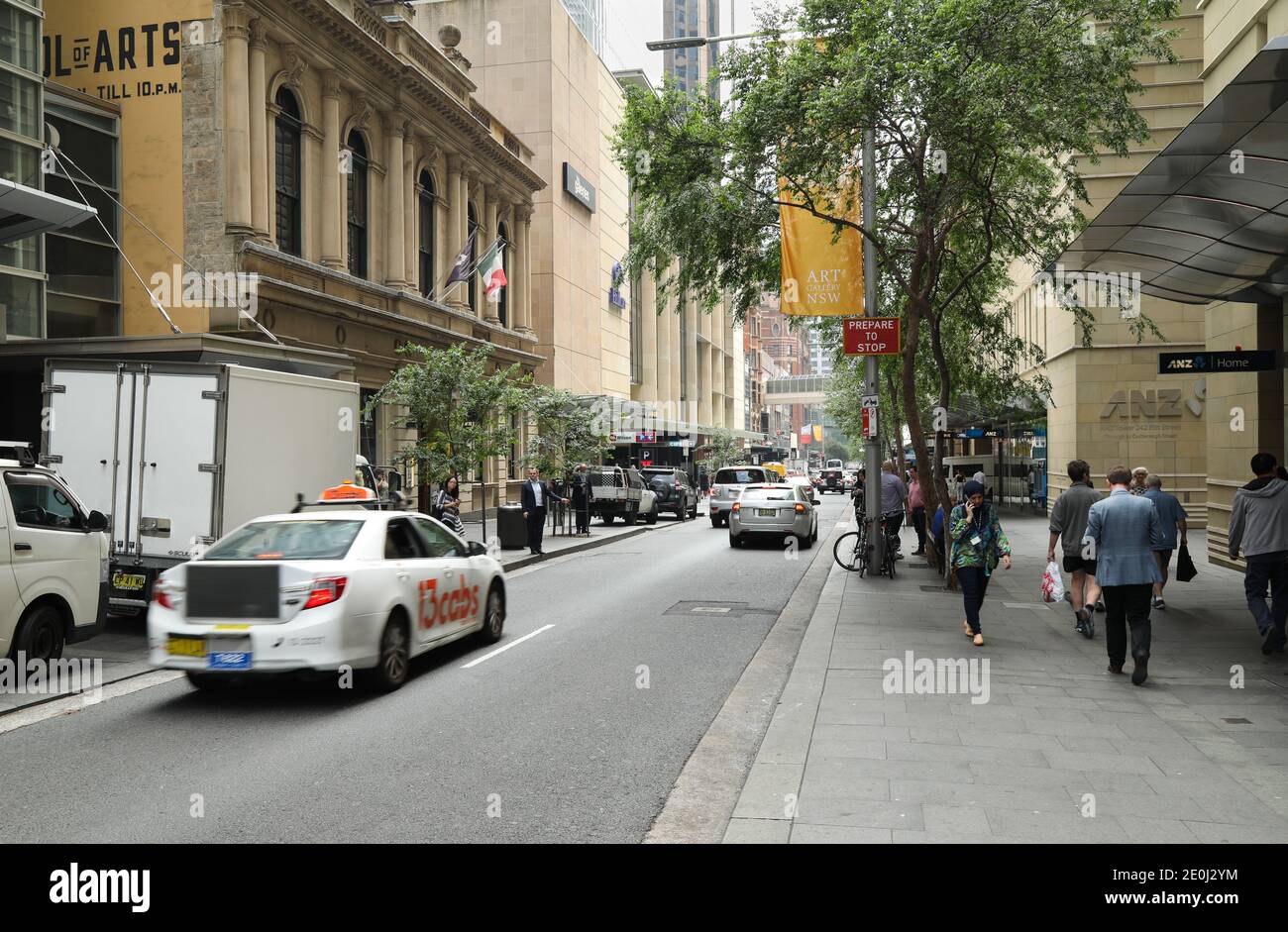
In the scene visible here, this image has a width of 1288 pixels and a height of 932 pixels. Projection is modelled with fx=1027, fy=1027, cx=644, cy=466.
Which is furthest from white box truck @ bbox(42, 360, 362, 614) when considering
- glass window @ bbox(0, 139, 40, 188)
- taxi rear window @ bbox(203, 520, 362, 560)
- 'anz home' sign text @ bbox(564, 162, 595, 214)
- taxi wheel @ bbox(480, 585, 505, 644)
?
'anz home' sign text @ bbox(564, 162, 595, 214)

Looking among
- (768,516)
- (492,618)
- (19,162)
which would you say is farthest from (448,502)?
(19,162)

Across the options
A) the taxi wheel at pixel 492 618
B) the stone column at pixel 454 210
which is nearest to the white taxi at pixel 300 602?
the taxi wheel at pixel 492 618

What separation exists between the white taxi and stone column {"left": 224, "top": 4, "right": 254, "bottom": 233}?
15157 millimetres

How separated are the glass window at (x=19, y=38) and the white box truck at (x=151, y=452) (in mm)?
9503

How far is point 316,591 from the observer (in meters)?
7.80

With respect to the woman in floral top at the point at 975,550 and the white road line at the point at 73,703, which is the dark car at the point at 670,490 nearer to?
the woman in floral top at the point at 975,550

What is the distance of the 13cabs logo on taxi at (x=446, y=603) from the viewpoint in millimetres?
9117

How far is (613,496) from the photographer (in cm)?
3303

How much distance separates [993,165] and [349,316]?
16.5 meters

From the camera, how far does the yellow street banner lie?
A: 1664 centimetres

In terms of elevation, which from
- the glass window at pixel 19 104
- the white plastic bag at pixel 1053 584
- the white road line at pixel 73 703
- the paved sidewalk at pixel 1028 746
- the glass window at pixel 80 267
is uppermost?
the glass window at pixel 19 104

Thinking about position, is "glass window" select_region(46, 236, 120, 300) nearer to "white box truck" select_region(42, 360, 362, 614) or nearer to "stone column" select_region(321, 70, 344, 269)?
"stone column" select_region(321, 70, 344, 269)
